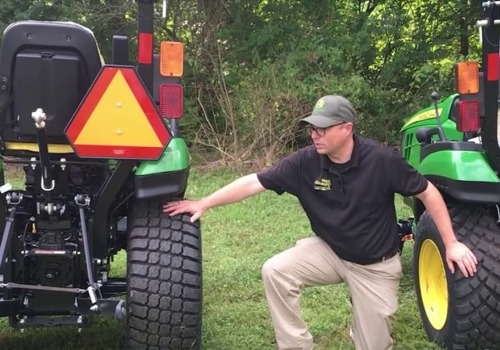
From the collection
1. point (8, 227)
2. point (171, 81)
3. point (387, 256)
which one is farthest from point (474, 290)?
point (8, 227)

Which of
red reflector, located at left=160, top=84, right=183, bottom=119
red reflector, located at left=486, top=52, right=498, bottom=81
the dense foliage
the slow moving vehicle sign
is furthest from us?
the dense foliage

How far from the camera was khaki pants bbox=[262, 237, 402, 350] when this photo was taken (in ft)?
11.2

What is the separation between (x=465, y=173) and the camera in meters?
3.47

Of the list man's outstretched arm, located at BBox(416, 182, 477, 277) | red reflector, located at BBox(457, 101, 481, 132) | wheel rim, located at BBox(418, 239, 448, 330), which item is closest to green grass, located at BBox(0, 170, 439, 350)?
wheel rim, located at BBox(418, 239, 448, 330)

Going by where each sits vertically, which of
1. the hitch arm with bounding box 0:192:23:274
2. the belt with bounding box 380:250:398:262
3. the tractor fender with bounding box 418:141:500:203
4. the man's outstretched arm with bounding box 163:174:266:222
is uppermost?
the tractor fender with bounding box 418:141:500:203

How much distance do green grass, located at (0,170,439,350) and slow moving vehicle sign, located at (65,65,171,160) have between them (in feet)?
4.36

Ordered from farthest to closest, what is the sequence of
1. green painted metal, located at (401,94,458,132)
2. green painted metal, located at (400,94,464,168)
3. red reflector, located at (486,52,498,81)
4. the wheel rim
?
1. green painted metal, located at (401,94,458,132)
2. green painted metal, located at (400,94,464,168)
3. the wheel rim
4. red reflector, located at (486,52,498,81)

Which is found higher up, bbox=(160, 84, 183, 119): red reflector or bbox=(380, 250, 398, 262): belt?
bbox=(160, 84, 183, 119): red reflector

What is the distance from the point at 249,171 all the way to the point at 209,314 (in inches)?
254

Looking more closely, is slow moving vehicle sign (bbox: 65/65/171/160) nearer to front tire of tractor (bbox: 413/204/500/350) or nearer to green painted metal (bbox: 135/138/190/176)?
A: green painted metal (bbox: 135/138/190/176)

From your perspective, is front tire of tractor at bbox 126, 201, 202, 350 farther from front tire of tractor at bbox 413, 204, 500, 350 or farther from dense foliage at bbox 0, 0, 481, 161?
dense foliage at bbox 0, 0, 481, 161

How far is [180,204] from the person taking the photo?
3367 millimetres

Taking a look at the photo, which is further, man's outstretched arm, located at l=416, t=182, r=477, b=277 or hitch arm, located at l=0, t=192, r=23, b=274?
man's outstretched arm, located at l=416, t=182, r=477, b=277

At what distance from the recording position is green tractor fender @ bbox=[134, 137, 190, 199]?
3.18m
